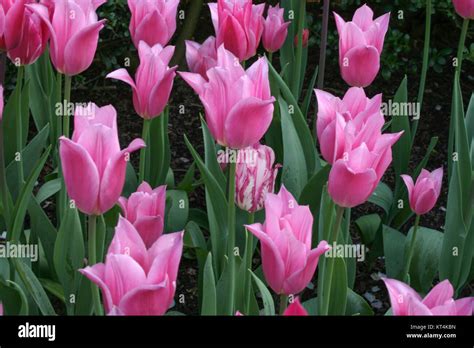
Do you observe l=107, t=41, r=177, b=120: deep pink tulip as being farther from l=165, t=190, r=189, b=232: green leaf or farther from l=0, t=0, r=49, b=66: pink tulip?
l=165, t=190, r=189, b=232: green leaf

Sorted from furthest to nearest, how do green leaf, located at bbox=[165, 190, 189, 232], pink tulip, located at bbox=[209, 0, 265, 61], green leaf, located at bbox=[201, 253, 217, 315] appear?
green leaf, located at bbox=[165, 190, 189, 232], pink tulip, located at bbox=[209, 0, 265, 61], green leaf, located at bbox=[201, 253, 217, 315]

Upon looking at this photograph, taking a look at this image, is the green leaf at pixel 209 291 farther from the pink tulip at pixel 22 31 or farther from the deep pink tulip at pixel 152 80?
the pink tulip at pixel 22 31

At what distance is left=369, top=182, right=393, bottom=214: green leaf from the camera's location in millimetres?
2332

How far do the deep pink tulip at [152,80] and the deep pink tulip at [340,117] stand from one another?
0.32 m

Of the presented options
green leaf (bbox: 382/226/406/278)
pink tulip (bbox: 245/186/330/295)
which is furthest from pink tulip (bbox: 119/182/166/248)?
green leaf (bbox: 382/226/406/278)

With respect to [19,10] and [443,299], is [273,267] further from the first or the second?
[19,10]

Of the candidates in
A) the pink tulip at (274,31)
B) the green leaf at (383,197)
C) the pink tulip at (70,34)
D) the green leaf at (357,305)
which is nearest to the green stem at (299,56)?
the pink tulip at (274,31)

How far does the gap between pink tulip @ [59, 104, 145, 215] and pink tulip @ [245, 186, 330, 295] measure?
0.20 metres

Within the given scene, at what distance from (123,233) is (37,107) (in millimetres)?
1378

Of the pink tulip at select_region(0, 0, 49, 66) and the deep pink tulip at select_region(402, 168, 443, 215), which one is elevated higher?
Answer: the pink tulip at select_region(0, 0, 49, 66)

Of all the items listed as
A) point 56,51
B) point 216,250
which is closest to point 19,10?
point 56,51

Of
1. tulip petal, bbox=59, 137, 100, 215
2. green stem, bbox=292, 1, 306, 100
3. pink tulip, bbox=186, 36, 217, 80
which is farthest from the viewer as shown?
green stem, bbox=292, 1, 306, 100

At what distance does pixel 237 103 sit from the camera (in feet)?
4.12

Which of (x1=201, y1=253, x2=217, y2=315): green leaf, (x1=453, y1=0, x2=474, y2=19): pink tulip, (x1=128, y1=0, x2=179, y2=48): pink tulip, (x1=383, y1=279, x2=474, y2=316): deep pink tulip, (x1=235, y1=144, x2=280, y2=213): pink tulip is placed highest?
(x1=453, y1=0, x2=474, y2=19): pink tulip
